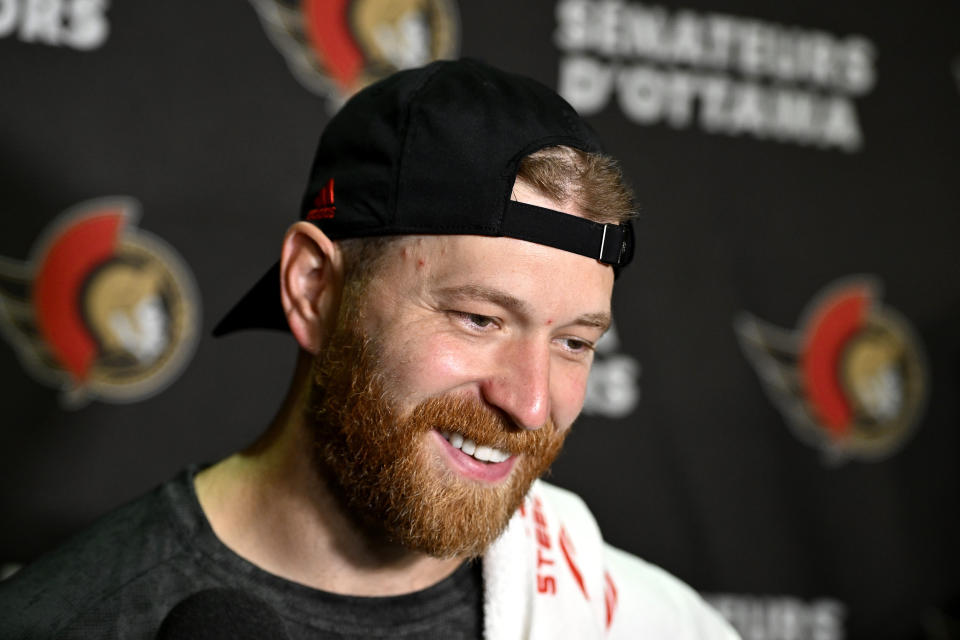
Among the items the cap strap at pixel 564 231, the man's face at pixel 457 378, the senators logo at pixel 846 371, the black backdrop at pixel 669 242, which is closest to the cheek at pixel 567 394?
the man's face at pixel 457 378

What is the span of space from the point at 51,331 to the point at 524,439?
0.89 m

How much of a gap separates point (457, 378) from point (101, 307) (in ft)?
2.76

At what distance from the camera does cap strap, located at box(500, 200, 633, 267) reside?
0.92m

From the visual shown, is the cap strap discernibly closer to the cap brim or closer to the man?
the man

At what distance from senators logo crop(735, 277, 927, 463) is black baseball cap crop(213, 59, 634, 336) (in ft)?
3.06

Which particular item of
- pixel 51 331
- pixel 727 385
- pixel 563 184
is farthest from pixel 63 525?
pixel 727 385

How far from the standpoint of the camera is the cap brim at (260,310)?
108cm

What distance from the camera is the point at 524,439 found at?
931 mm

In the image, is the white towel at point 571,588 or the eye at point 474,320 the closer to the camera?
the eye at point 474,320

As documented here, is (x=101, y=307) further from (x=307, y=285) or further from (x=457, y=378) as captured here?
(x=457, y=378)

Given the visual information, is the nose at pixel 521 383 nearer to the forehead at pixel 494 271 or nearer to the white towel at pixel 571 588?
the forehead at pixel 494 271

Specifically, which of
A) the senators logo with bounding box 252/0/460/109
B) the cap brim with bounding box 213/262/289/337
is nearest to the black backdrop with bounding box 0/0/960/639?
the senators logo with bounding box 252/0/460/109

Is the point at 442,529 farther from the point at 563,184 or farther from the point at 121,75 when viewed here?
the point at 121,75

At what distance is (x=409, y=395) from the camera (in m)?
0.92
